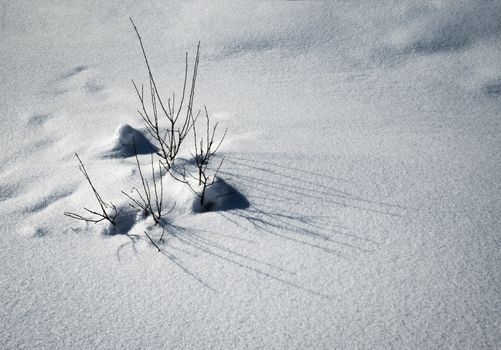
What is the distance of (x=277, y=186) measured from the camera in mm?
1729

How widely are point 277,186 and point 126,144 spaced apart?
802 mm

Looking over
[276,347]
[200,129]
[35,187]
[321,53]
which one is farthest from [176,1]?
[276,347]

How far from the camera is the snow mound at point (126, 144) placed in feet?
6.33

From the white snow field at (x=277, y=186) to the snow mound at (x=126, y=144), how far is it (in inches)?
0.5

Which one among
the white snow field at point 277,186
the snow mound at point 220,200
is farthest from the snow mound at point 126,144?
the snow mound at point 220,200

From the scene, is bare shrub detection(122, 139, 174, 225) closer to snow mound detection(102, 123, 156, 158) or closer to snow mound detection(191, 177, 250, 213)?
snow mound detection(191, 177, 250, 213)

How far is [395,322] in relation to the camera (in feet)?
4.00

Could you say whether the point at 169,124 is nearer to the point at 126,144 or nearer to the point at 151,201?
the point at 126,144

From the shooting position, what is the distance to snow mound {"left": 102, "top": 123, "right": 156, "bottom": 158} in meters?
1.93

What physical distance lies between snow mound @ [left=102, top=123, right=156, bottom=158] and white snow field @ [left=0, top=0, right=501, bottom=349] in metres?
0.01

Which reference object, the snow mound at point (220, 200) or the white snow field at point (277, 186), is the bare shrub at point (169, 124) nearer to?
the white snow field at point (277, 186)

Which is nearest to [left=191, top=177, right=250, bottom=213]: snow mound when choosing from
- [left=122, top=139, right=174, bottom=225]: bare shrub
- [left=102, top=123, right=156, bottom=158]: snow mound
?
[left=122, top=139, right=174, bottom=225]: bare shrub

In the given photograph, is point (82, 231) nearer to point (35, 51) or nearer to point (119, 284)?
point (119, 284)

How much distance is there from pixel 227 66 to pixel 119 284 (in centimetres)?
180
